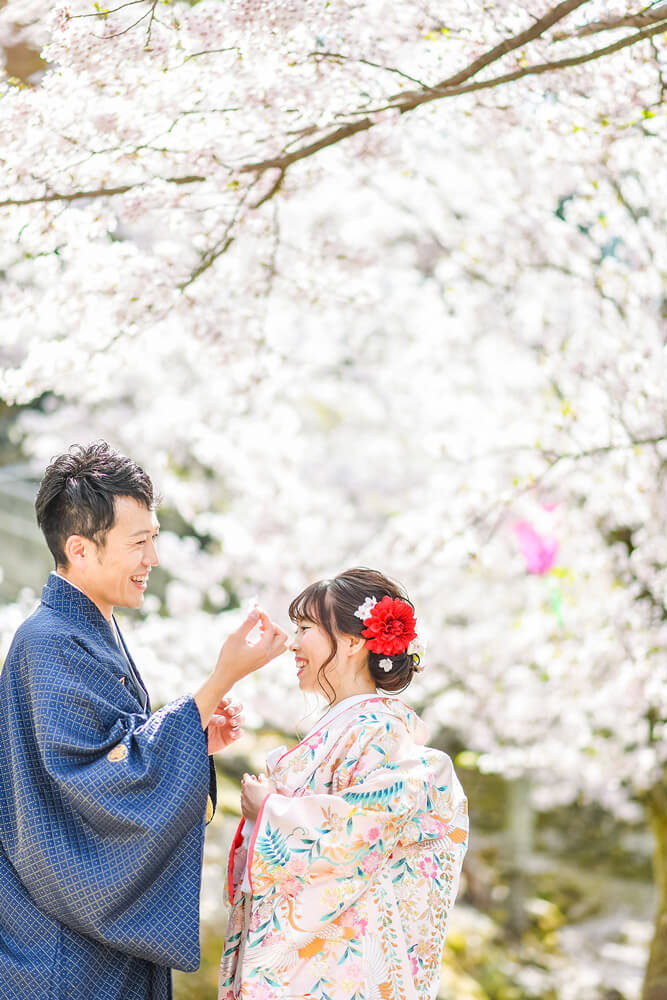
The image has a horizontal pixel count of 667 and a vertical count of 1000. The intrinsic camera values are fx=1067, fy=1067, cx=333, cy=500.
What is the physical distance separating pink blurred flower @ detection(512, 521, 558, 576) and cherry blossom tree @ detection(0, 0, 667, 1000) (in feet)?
0.07

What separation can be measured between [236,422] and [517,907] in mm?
4530

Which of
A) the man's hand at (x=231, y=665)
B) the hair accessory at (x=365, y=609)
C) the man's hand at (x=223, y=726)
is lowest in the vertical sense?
the man's hand at (x=223, y=726)

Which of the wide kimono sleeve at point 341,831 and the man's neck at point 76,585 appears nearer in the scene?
the wide kimono sleeve at point 341,831

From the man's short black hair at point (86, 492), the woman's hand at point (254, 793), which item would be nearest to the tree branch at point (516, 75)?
the man's short black hair at point (86, 492)

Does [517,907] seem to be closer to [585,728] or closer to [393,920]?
[585,728]

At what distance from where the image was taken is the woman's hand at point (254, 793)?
237 centimetres

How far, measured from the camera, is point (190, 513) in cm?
699

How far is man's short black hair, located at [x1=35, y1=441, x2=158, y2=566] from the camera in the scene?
7.47 feet

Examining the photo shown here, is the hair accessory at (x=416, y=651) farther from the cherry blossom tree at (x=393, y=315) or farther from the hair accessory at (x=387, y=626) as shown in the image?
the cherry blossom tree at (x=393, y=315)

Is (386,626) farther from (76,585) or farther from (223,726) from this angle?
(76,585)

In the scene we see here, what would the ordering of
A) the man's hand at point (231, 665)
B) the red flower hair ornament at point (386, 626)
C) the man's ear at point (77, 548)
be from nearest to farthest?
the man's hand at point (231, 665) → the man's ear at point (77, 548) → the red flower hair ornament at point (386, 626)

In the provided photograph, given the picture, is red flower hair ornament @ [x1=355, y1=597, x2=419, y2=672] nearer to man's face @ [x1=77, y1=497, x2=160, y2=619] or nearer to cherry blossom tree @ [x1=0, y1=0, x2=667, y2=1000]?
man's face @ [x1=77, y1=497, x2=160, y2=619]

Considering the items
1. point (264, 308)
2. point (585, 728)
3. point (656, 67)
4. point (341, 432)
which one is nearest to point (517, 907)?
point (585, 728)

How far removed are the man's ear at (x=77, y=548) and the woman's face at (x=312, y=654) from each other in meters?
0.53
